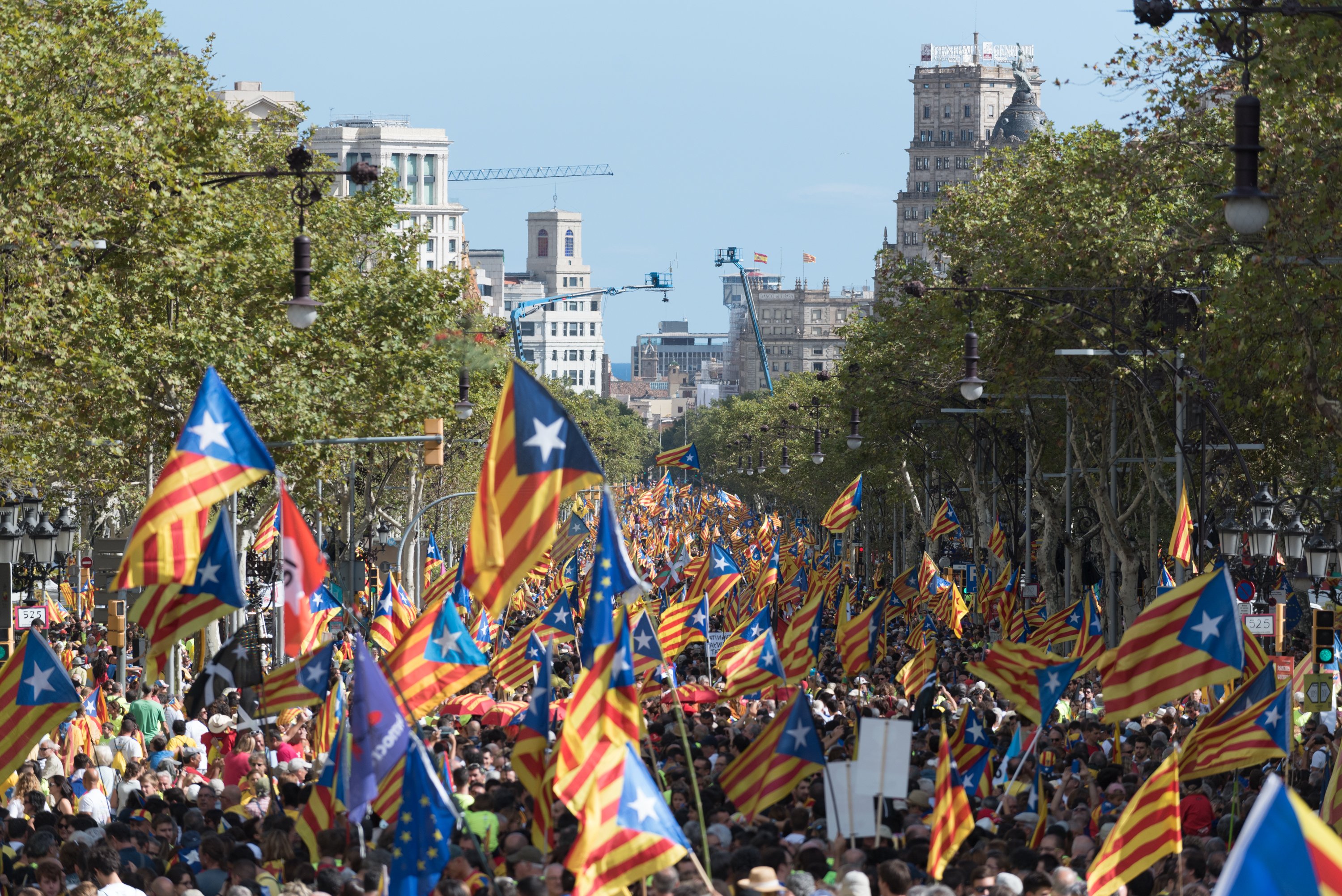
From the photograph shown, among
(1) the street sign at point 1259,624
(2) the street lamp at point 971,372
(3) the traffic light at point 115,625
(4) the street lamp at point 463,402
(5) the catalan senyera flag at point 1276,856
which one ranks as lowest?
(3) the traffic light at point 115,625

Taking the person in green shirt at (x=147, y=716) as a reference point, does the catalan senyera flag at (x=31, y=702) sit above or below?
above

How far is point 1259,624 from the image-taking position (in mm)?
23891

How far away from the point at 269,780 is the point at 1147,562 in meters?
35.1

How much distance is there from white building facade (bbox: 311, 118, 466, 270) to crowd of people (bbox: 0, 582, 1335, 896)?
155323 millimetres

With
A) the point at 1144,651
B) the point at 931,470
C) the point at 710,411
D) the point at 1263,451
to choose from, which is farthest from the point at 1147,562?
the point at 710,411

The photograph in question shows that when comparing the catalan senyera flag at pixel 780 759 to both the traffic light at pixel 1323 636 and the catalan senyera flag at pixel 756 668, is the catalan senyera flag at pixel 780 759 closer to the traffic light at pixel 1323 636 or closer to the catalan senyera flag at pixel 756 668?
the catalan senyera flag at pixel 756 668

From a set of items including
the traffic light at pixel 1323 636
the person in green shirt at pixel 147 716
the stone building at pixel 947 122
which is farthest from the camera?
the stone building at pixel 947 122

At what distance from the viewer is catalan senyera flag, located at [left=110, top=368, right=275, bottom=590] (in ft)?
37.3

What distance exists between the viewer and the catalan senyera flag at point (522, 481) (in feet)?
34.9

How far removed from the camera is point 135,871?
11016mm

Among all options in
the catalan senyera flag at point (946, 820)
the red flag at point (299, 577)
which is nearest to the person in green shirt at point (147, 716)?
the red flag at point (299, 577)

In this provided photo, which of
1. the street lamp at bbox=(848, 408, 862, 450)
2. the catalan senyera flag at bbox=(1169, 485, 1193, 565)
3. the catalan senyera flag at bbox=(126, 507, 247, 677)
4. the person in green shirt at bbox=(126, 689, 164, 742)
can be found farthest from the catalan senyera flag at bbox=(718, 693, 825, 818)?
the street lamp at bbox=(848, 408, 862, 450)

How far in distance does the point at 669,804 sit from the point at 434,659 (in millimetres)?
2676

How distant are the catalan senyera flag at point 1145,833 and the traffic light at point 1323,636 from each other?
9380mm
